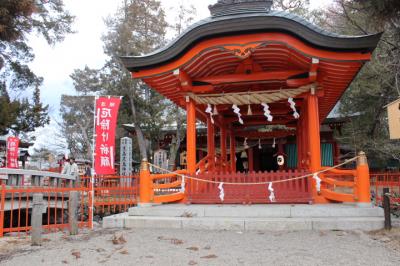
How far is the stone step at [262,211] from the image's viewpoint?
22.2 feet

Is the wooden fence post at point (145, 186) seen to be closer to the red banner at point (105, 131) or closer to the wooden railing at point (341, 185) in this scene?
the red banner at point (105, 131)

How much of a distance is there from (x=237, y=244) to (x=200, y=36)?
469cm

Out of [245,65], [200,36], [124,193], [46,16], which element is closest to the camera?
[200,36]

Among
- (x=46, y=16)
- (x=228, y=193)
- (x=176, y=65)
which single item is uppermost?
(x=46, y=16)

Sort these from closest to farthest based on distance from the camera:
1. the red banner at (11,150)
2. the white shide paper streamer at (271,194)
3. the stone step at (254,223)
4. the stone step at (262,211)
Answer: the stone step at (254,223)
the stone step at (262,211)
the white shide paper streamer at (271,194)
the red banner at (11,150)

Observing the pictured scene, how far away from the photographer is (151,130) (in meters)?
23.7

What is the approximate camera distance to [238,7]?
27.8ft

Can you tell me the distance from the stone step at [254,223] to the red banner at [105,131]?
3.01 metres

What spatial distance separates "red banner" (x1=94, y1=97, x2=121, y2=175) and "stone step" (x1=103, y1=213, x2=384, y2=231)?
3010mm

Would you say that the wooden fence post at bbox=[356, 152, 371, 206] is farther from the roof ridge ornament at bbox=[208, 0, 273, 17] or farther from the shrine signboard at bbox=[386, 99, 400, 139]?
the roof ridge ornament at bbox=[208, 0, 273, 17]

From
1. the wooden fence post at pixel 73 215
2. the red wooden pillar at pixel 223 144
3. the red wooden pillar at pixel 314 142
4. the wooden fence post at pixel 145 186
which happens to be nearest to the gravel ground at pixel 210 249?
the wooden fence post at pixel 73 215

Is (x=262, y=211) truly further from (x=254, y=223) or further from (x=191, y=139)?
(x=191, y=139)

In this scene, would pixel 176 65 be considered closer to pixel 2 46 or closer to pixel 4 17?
pixel 4 17

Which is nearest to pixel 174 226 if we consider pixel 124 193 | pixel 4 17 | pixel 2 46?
pixel 124 193
